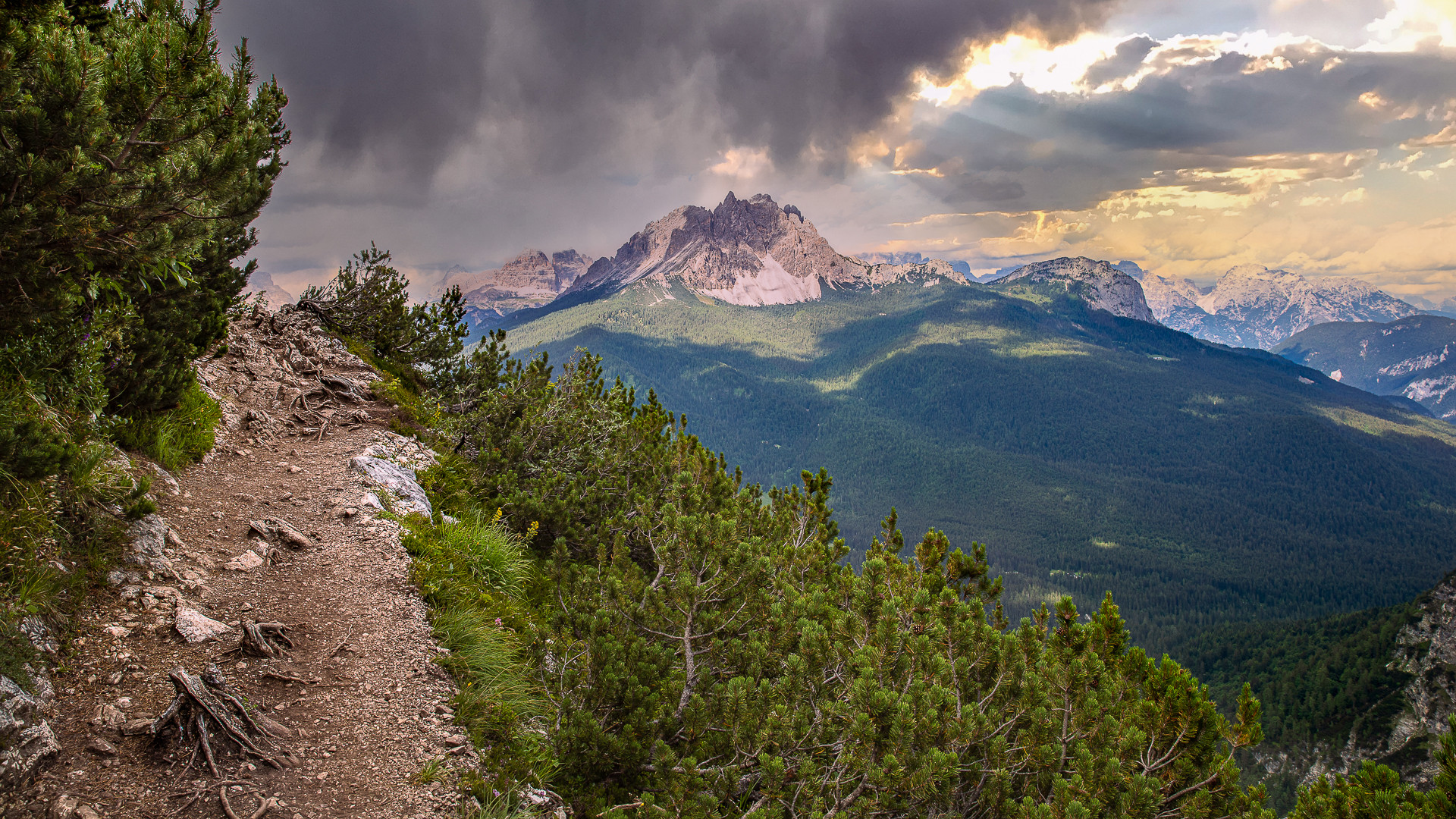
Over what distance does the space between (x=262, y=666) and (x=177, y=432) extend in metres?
5.14

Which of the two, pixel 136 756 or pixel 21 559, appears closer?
pixel 136 756

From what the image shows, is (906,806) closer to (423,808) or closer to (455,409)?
(423,808)

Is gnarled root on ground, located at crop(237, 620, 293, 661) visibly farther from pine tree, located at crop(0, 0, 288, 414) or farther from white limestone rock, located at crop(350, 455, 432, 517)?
white limestone rock, located at crop(350, 455, 432, 517)

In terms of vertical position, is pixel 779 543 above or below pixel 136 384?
below

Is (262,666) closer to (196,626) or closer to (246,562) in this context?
(196,626)

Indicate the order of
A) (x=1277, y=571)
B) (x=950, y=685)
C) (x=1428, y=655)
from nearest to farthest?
(x=950, y=685), (x=1428, y=655), (x=1277, y=571)

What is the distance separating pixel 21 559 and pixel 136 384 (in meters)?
3.88

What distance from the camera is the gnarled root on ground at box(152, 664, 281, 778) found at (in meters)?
4.16

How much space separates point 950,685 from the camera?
8047 mm

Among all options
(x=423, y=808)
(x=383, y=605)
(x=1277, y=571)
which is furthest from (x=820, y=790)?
(x=1277, y=571)

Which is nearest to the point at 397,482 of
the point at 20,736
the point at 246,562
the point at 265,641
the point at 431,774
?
the point at 246,562

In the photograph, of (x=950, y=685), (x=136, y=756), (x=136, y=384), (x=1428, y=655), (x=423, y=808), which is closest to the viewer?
(x=136, y=756)

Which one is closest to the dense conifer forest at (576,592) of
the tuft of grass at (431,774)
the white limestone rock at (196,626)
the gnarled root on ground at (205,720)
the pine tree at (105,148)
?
the pine tree at (105,148)

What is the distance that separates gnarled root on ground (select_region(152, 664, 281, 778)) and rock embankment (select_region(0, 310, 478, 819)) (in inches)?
2.0
